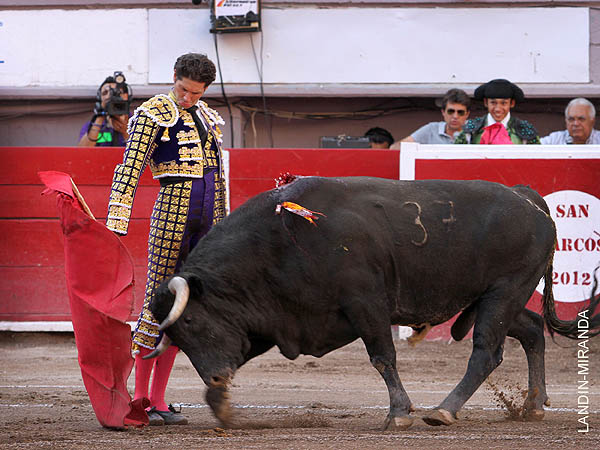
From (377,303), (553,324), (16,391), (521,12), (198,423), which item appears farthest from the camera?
(521,12)

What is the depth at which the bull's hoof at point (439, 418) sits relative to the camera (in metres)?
4.06

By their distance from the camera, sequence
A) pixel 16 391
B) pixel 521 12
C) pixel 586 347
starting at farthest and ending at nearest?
pixel 521 12 < pixel 586 347 < pixel 16 391

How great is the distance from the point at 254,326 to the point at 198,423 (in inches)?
22.4

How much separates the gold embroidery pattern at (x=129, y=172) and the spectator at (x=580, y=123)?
4.13 meters

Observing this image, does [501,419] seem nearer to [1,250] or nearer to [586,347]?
[586,347]

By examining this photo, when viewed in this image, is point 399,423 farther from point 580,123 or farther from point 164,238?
point 580,123

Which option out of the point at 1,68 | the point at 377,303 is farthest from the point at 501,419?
the point at 1,68

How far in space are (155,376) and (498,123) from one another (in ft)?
12.5

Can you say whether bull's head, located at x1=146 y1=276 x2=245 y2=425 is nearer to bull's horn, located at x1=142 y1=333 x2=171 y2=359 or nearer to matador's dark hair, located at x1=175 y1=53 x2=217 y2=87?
bull's horn, located at x1=142 y1=333 x2=171 y2=359

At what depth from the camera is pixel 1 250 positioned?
298 inches

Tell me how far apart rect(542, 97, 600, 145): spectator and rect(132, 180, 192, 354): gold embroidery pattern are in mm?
4021

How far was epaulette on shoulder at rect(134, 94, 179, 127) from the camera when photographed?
432cm

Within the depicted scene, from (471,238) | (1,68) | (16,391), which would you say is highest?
(1,68)

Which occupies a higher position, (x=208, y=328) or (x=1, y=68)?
(x=1, y=68)
